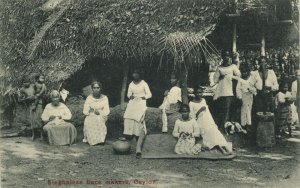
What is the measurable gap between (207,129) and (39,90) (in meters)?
4.32

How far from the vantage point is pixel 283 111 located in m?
11.1

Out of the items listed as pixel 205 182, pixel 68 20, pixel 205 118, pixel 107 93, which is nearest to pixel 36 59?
pixel 68 20

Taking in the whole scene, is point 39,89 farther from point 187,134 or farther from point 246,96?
point 246,96

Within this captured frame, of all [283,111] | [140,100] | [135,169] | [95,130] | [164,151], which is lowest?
[135,169]

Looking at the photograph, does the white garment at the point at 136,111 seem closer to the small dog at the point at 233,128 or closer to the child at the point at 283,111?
the small dog at the point at 233,128

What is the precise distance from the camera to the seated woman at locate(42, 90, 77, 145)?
32.8 feet

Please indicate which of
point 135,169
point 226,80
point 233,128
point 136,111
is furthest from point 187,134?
point 226,80

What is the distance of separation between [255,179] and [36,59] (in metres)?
6.51

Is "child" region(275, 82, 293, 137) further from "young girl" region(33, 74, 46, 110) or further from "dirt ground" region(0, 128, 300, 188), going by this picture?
"young girl" region(33, 74, 46, 110)

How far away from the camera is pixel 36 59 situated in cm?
1145

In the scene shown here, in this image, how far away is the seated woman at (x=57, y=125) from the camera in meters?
9.98

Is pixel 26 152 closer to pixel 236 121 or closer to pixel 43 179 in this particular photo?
pixel 43 179

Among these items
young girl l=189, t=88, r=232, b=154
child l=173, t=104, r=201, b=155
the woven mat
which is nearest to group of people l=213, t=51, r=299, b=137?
young girl l=189, t=88, r=232, b=154

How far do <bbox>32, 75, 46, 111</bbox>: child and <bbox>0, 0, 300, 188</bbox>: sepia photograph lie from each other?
0.08 ft
